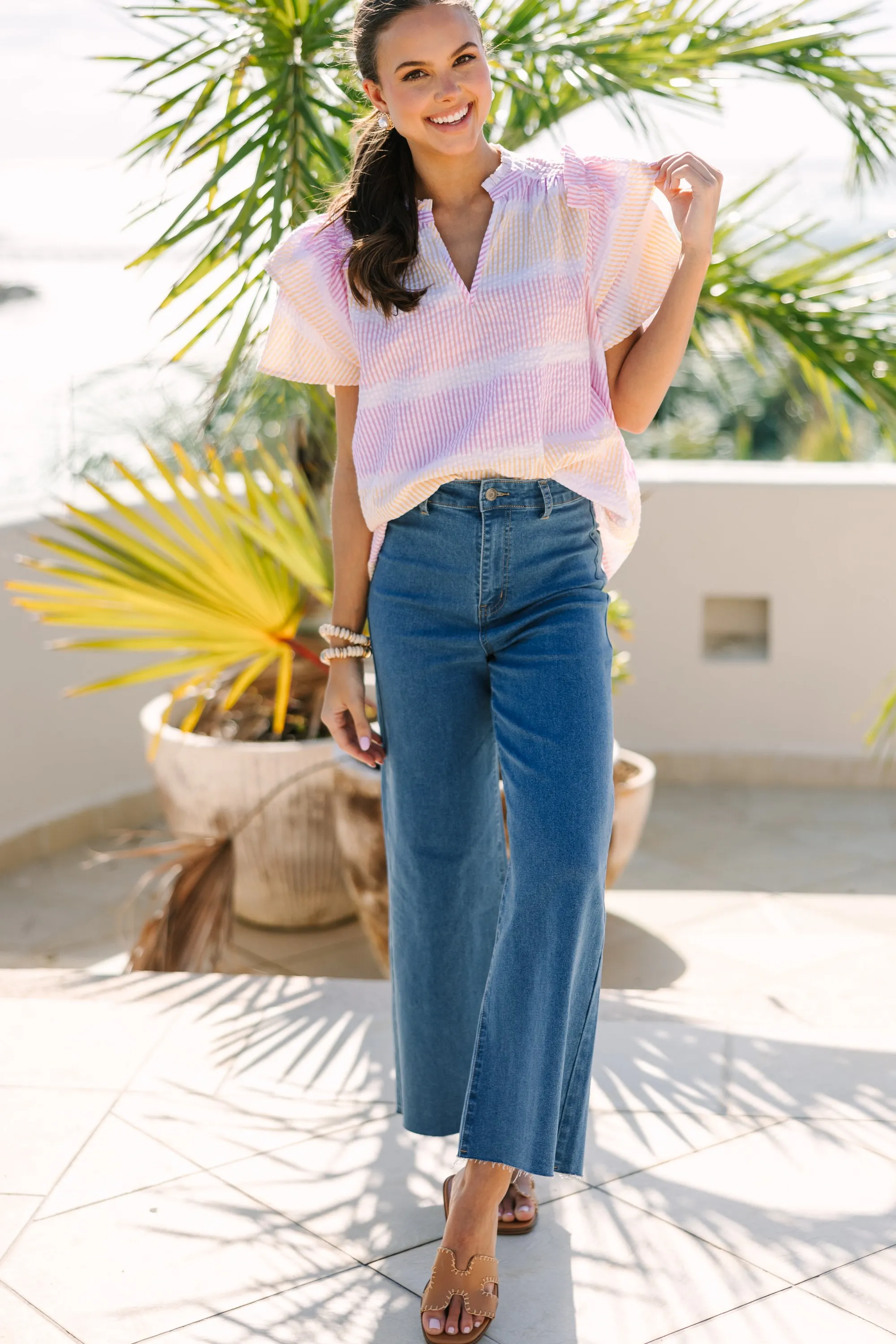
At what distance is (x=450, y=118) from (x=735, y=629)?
11.4 feet

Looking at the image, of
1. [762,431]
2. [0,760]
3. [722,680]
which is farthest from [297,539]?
[762,431]

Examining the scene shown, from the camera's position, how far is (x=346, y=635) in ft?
6.61

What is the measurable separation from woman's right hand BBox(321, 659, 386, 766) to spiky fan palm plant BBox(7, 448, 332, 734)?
119cm

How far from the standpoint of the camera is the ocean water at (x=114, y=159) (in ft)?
9.73

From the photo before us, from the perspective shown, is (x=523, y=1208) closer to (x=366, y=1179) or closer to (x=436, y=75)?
(x=366, y=1179)

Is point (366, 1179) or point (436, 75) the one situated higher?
point (436, 75)

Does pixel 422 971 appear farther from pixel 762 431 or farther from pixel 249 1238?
pixel 762 431

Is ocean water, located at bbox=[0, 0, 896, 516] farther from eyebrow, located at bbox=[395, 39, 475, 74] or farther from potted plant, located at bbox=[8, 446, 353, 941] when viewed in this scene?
potted plant, located at bbox=[8, 446, 353, 941]

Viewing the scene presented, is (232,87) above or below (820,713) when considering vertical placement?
above

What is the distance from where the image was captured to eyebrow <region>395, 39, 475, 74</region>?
1.76 metres

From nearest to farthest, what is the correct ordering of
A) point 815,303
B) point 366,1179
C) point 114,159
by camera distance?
point 366,1179 < point 114,159 < point 815,303

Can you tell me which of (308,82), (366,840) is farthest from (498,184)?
(366,840)

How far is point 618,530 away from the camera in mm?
1919

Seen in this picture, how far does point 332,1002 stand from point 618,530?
1.24 meters
